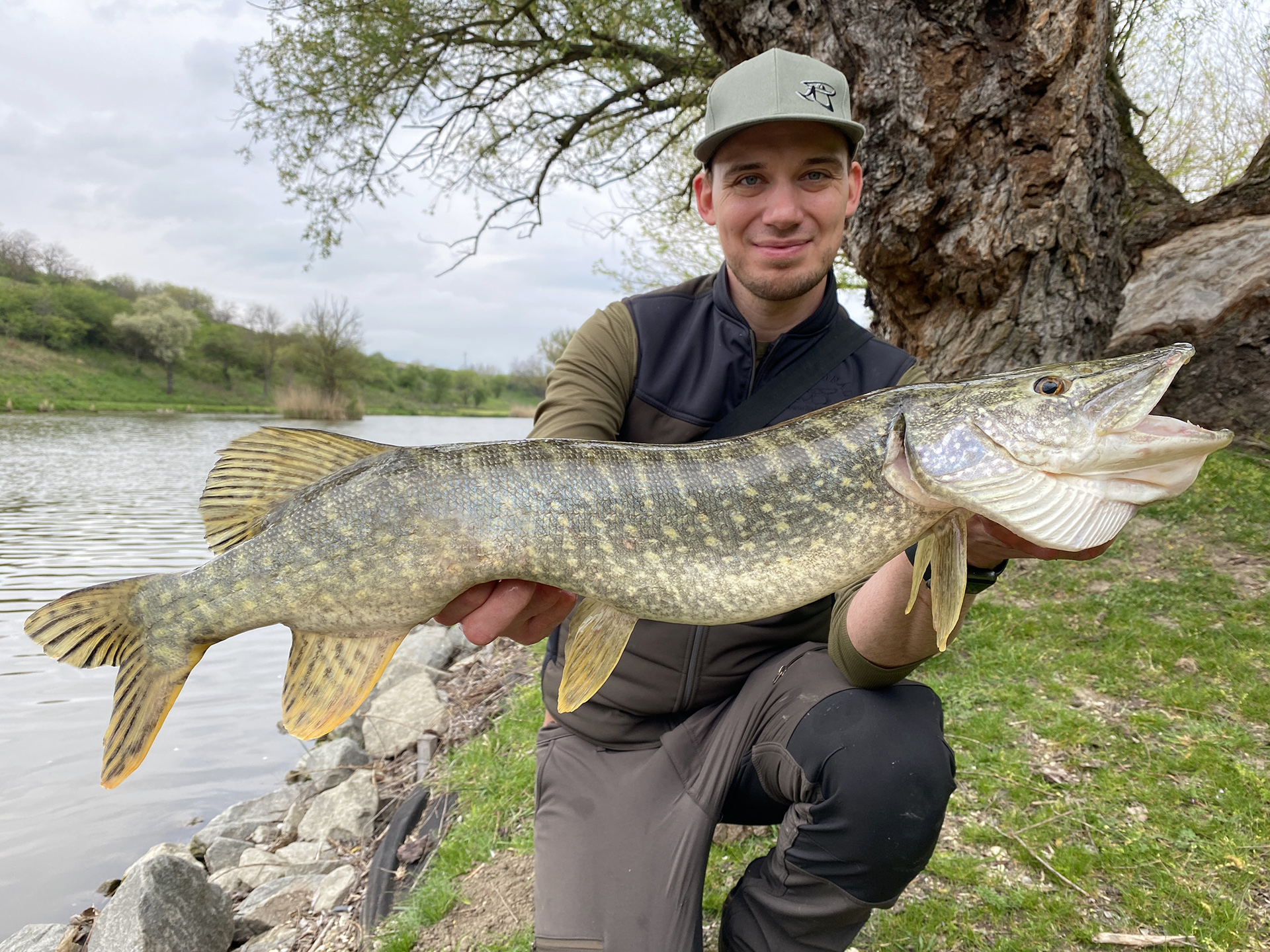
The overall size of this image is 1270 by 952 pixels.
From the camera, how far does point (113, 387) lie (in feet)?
130

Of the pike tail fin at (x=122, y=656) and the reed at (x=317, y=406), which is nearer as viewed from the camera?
the pike tail fin at (x=122, y=656)

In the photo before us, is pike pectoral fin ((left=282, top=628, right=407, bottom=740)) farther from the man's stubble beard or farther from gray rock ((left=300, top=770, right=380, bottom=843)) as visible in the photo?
gray rock ((left=300, top=770, right=380, bottom=843))

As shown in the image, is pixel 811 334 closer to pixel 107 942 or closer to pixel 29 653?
pixel 107 942

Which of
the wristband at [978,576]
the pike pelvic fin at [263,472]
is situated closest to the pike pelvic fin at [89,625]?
the pike pelvic fin at [263,472]

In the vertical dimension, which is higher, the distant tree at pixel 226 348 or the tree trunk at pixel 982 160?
the distant tree at pixel 226 348

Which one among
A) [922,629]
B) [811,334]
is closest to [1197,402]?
[811,334]

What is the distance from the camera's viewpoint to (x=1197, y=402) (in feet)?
21.2

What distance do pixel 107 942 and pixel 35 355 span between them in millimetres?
46824

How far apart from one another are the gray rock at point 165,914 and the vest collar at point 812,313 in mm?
3642

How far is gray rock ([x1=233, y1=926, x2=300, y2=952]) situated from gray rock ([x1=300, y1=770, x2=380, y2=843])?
66 centimetres

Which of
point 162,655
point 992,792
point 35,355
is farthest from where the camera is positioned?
point 35,355

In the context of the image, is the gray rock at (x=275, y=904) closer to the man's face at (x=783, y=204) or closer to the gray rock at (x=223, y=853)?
the gray rock at (x=223, y=853)

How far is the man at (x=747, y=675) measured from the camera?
2012 millimetres

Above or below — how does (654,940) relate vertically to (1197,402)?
below
